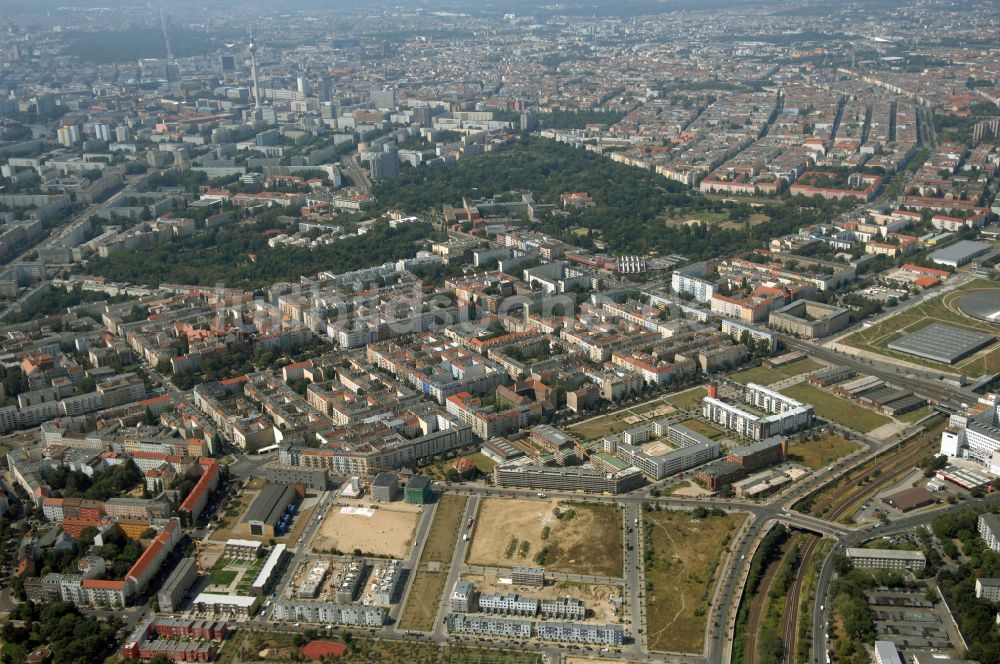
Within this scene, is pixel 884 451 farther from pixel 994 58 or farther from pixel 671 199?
pixel 994 58

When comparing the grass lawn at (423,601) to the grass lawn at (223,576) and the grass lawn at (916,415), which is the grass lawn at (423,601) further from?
the grass lawn at (916,415)

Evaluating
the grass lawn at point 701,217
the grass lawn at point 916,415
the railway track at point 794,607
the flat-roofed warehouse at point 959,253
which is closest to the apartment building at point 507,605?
the railway track at point 794,607

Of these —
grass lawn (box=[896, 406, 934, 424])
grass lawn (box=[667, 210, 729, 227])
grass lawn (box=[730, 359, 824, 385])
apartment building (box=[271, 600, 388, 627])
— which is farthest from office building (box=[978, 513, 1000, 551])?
grass lawn (box=[667, 210, 729, 227])

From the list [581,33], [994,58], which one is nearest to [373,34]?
[581,33]

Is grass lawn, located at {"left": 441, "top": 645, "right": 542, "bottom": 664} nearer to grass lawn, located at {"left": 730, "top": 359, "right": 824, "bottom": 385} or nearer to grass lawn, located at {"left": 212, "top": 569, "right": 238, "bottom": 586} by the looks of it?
grass lawn, located at {"left": 212, "top": 569, "right": 238, "bottom": 586}

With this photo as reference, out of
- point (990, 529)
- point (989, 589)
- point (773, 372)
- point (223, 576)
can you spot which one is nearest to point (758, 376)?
point (773, 372)
